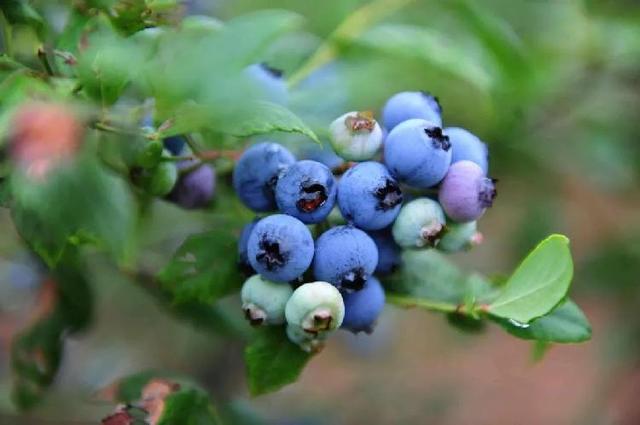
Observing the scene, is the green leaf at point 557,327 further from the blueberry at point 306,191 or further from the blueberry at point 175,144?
the blueberry at point 175,144

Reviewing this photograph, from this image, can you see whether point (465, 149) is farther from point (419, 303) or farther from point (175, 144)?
point (175, 144)

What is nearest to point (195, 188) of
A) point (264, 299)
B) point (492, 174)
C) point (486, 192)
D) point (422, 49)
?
point (264, 299)

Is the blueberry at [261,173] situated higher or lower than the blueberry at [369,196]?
lower

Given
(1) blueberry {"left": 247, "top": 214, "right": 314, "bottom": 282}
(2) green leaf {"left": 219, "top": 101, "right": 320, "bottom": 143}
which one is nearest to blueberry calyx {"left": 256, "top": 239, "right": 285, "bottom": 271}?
(1) blueberry {"left": 247, "top": 214, "right": 314, "bottom": 282}

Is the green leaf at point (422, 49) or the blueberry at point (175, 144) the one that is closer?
the blueberry at point (175, 144)

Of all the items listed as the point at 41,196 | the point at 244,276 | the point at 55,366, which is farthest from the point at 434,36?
the point at 41,196

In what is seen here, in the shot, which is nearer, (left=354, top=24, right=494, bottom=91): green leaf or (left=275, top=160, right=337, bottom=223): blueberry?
(left=275, top=160, right=337, bottom=223): blueberry

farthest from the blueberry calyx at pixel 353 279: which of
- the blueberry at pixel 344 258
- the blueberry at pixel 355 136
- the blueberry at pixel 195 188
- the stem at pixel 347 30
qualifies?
the stem at pixel 347 30

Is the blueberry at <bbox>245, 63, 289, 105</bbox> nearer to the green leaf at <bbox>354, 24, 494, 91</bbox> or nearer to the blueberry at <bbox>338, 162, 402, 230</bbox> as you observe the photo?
the blueberry at <bbox>338, 162, 402, 230</bbox>
